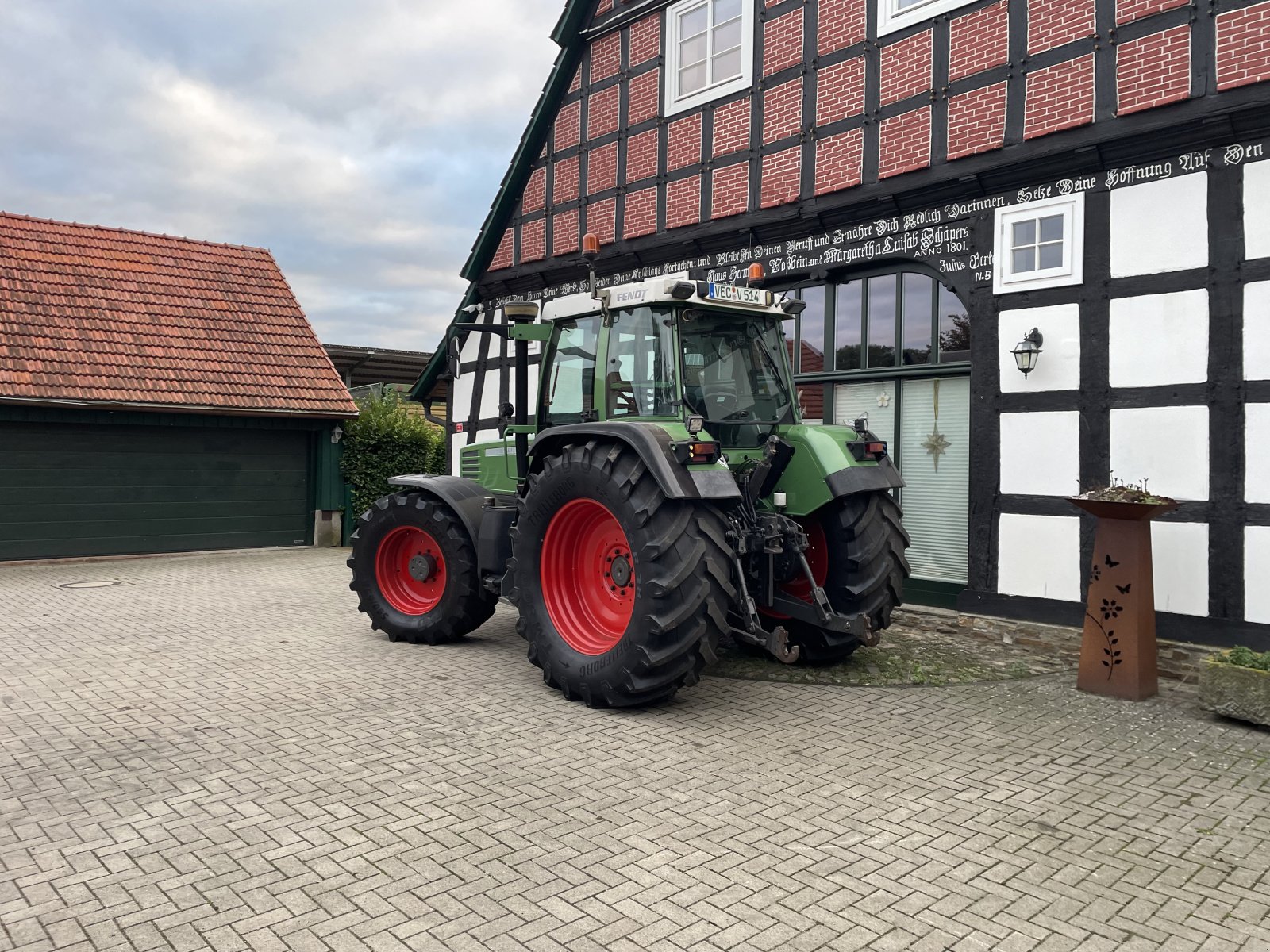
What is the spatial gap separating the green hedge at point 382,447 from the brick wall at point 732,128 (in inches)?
272

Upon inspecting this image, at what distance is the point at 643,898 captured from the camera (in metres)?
3.04

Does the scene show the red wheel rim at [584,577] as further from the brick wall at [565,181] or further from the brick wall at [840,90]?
the brick wall at [565,181]

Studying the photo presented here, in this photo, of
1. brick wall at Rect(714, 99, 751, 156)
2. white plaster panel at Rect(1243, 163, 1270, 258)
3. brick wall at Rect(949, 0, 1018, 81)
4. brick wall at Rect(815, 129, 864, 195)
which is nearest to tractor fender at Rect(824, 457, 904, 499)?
white plaster panel at Rect(1243, 163, 1270, 258)

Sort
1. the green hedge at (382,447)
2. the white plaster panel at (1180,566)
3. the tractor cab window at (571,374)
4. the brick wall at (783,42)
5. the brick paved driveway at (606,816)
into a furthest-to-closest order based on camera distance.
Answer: the green hedge at (382,447) < the brick wall at (783,42) < the white plaster panel at (1180,566) < the tractor cab window at (571,374) < the brick paved driveway at (606,816)

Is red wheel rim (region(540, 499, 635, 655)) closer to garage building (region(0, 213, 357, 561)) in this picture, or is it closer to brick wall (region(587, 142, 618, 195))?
brick wall (region(587, 142, 618, 195))

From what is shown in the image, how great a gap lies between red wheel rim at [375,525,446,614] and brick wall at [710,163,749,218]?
16.3 feet

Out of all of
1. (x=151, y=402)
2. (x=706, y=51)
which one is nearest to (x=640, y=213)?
(x=706, y=51)

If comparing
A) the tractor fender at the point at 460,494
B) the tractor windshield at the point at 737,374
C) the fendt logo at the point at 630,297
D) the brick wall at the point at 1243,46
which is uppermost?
the brick wall at the point at 1243,46

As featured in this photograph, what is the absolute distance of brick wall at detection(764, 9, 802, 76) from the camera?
927 cm

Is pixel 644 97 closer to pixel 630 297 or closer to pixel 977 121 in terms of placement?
pixel 977 121

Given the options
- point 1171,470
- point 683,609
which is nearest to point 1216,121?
point 1171,470

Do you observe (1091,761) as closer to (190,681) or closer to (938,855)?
(938,855)

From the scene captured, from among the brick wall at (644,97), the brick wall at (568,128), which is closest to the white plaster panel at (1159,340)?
the brick wall at (644,97)

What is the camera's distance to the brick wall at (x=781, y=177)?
9.29 meters
